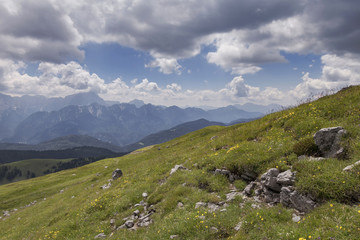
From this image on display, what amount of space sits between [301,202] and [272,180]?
168 cm

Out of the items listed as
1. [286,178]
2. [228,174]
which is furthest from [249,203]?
[228,174]

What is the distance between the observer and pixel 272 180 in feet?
31.3

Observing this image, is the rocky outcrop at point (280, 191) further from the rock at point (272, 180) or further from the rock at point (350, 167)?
the rock at point (350, 167)

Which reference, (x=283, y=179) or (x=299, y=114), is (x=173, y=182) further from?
(x=299, y=114)

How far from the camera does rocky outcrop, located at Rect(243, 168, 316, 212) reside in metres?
Result: 7.99

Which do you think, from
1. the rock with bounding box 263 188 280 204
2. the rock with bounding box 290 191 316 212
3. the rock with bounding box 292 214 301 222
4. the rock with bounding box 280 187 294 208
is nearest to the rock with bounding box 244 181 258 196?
the rock with bounding box 263 188 280 204

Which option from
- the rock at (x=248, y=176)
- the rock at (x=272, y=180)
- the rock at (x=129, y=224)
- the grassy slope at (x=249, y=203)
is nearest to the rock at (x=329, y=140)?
the grassy slope at (x=249, y=203)

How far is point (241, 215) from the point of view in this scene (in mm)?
8828

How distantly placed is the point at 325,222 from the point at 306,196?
1.80 m

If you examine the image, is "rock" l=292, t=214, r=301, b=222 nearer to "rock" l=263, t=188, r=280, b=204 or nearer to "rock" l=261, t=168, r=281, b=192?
"rock" l=263, t=188, r=280, b=204

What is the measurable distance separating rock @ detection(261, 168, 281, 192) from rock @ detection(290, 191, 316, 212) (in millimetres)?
1055

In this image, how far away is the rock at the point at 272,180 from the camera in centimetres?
943

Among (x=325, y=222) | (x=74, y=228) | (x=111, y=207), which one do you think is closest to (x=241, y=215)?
(x=325, y=222)

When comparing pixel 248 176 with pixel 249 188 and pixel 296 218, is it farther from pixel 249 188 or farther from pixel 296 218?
pixel 296 218
